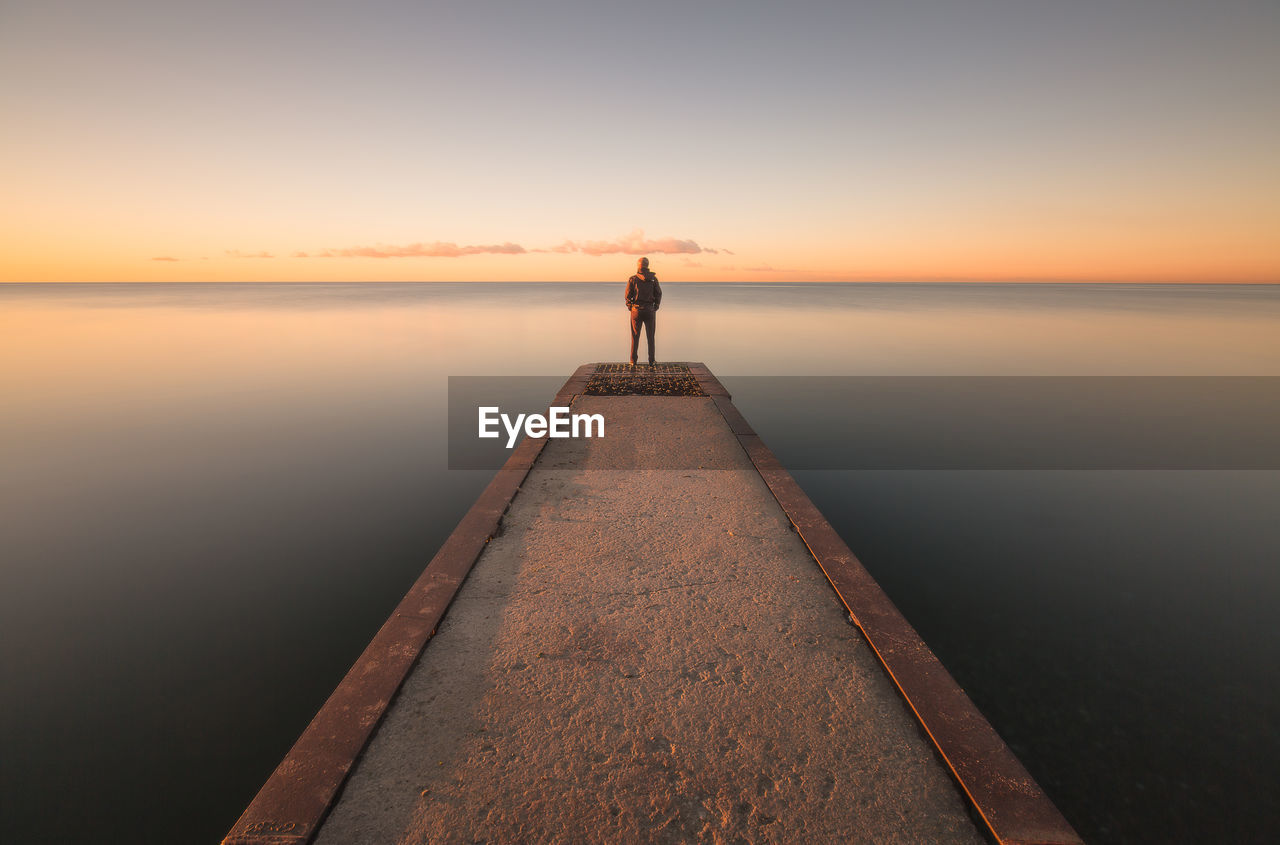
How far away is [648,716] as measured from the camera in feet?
11.0

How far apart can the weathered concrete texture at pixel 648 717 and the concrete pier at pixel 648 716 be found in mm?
12

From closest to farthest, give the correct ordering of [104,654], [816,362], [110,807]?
→ [110,807] → [104,654] → [816,362]

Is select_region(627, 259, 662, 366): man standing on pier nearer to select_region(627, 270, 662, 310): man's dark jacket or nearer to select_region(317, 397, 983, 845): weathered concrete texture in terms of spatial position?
select_region(627, 270, 662, 310): man's dark jacket

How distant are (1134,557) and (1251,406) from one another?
13.3 meters

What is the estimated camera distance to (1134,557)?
6.71 m

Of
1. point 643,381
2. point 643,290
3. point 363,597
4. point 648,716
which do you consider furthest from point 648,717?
point 643,290

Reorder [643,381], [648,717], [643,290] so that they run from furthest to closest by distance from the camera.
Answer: [643,290] → [643,381] → [648,717]

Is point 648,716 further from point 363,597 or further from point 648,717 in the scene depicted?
point 363,597

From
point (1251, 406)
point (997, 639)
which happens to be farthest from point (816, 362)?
point (997, 639)

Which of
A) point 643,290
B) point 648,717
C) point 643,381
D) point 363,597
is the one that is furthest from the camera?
point 643,290

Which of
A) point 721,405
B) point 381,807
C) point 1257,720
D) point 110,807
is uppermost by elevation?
point 721,405

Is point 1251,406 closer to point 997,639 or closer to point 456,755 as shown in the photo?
point 997,639

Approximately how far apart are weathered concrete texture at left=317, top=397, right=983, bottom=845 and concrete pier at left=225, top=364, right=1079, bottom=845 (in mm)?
12

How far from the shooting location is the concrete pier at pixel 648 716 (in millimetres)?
2764
